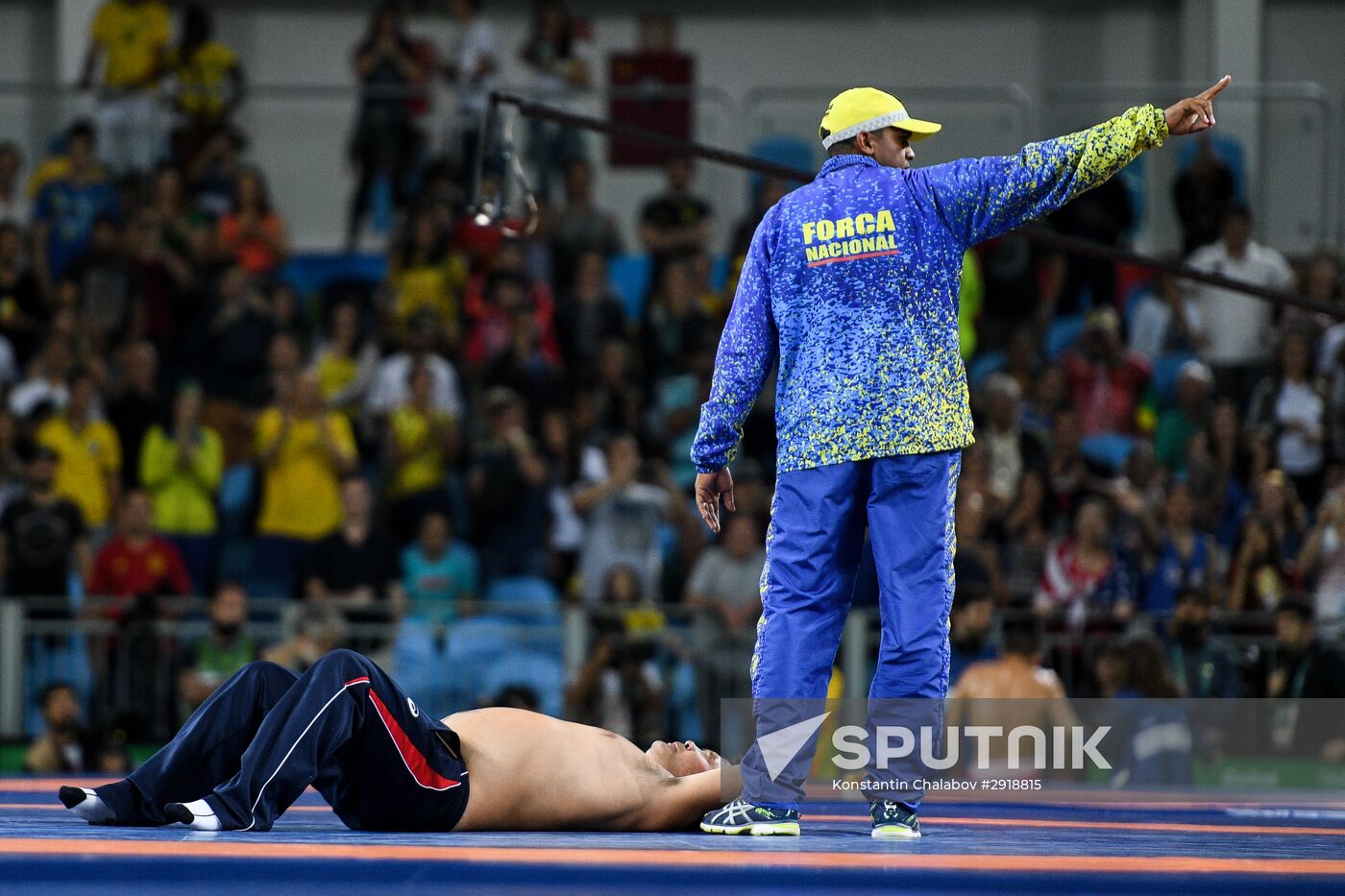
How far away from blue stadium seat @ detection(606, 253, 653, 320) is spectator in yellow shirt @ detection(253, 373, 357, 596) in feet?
7.90

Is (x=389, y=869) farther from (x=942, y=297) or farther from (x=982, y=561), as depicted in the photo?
(x=982, y=561)

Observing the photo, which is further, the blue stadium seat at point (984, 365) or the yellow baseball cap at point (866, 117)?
the blue stadium seat at point (984, 365)

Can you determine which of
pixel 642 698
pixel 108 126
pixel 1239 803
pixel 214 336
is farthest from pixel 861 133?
pixel 108 126

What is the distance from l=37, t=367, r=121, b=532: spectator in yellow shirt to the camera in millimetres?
10602

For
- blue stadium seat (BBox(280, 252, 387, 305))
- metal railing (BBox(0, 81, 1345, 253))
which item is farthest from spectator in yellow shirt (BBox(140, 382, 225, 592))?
metal railing (BBox(0, 81, 1345, 253))

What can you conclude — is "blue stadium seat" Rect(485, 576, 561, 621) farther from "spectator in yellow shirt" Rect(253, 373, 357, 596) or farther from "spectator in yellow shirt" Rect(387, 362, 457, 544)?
"spectator in yellow shirt" Rect(253, 373, 357, 596)

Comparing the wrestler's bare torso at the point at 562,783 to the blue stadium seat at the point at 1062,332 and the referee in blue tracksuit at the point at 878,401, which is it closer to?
the referee in blue tracksuit at the point at 878,401

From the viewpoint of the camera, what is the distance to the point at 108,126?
12.4 meters

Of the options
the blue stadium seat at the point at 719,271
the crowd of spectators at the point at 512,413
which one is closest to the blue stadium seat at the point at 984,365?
the crowd of spectators at the point at 512,413

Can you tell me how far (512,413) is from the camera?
10.6 meters

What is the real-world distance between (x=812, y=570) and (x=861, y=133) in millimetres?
1071

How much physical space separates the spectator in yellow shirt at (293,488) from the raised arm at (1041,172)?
6.26 m

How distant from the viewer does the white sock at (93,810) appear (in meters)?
4.50

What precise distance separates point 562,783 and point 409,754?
42 centimetres
